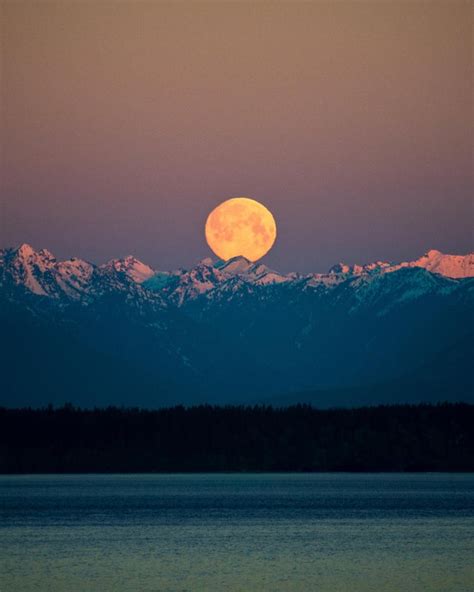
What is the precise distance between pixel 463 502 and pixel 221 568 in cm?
7594

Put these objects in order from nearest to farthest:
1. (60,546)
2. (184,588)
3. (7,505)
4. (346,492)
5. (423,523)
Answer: (184,588) → (60,546) → (423,523) → (7,505) → (346,492)

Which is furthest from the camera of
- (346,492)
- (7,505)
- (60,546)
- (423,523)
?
(346,492)

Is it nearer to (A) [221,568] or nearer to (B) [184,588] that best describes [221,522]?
(A) [221,568]

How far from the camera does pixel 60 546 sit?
340ft

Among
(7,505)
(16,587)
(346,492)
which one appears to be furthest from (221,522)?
(346,492)

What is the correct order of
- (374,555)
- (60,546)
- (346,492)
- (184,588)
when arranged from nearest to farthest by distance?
(184,588), (374,555), (60,546), (346,492)

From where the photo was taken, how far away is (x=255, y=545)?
104 m

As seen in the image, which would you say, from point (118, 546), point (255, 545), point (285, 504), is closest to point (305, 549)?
point (255, 545)

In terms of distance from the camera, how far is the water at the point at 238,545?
81938 mm

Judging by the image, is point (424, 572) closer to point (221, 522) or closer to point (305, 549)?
point (305, 549)

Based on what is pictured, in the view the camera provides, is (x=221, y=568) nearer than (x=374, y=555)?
Yes

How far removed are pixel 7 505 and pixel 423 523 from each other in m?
53.5

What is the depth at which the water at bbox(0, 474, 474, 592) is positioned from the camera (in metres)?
81.9

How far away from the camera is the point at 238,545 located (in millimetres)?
104188
